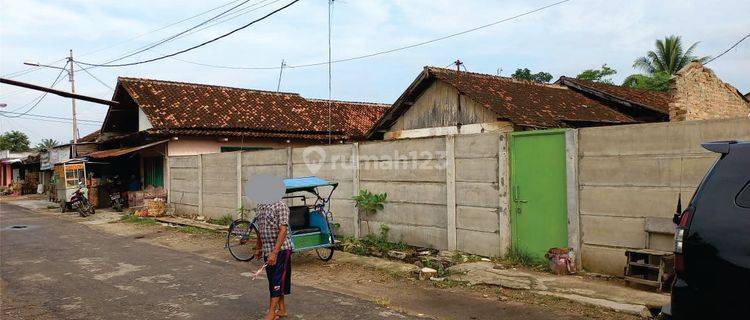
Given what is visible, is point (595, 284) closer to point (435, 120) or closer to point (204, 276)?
point (204, 276)

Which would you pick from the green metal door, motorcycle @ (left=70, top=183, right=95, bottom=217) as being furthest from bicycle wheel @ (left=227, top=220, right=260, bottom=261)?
motorcycle @ (left=70, top=183, right=95, bottom=217)

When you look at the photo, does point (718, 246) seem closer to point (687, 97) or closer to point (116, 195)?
point (687, 97)

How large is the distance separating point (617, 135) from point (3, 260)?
1086 cm

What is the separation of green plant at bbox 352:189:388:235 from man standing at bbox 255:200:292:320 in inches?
187

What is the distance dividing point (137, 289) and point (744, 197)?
7020mm

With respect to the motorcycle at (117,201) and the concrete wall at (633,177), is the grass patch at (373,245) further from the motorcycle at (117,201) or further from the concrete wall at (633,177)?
the motorcycle at (117,201)

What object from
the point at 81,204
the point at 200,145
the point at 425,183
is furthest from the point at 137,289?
the point at 81,204

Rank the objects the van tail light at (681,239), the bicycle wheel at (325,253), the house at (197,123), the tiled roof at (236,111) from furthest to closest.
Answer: the tiled roof at (236,111) < the house at (197,123) < the bicycle wheel at (325,253) < the van tail light at (681,239)

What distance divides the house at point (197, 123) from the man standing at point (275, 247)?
14591 millimetres

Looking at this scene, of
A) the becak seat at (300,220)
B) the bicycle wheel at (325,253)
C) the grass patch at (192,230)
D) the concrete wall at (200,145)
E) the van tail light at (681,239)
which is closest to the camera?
the van tail light at (681,239)

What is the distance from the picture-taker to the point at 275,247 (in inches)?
206

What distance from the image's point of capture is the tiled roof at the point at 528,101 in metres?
14.1

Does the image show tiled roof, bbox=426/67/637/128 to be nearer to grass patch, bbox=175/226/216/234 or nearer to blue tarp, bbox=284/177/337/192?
blue tarp, bbox=284/177/337/192

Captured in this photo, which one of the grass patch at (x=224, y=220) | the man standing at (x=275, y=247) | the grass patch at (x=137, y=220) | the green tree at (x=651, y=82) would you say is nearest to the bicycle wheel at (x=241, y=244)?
the grass patch at (x=224, y=220)
